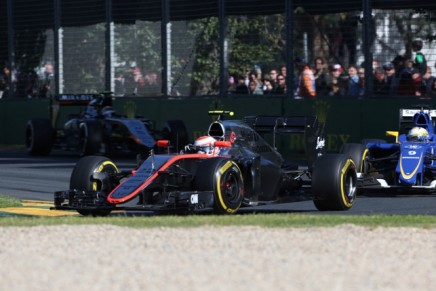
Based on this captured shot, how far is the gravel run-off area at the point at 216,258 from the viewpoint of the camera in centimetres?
938

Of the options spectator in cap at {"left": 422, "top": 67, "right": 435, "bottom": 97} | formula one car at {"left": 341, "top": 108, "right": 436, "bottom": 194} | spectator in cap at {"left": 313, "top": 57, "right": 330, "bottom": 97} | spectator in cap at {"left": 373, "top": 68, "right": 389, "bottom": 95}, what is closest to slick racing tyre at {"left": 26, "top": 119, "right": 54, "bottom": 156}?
spectator in cap at {"left": 313, "top": 57, "right": 330, "bottom": 97}

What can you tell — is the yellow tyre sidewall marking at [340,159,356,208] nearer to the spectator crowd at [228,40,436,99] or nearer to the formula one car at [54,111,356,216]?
the formula one car at [54,111,356,216]

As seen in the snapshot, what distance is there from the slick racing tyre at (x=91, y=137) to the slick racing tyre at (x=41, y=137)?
1612mm

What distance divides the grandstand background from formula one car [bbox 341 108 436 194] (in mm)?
7768

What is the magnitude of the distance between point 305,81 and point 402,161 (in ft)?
35.3

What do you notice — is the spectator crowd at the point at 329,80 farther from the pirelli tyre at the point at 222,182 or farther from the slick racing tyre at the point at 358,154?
the pirelli tyre at the point at 222,182

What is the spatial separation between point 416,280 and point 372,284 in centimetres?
39

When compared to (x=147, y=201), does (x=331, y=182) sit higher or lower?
higher

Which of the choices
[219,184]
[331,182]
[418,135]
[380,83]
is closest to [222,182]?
[219,184]

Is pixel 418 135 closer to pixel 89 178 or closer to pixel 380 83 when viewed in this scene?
pixel 89 178

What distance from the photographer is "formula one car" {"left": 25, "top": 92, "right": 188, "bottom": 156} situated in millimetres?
27703

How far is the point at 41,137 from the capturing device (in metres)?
29.4

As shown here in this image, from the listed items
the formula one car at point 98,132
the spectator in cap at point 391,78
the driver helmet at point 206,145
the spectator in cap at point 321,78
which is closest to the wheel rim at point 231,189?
the driver helmet at point 206,145

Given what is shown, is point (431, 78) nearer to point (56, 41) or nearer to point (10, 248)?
point (56, 41)
